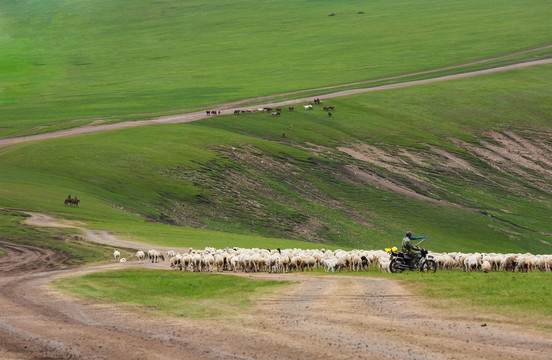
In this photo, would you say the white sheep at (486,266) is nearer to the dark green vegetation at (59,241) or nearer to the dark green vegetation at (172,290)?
the dark green vegetation at (172,290)

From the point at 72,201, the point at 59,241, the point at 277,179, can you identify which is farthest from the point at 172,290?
the point at 277,179

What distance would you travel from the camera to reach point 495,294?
1029 inches

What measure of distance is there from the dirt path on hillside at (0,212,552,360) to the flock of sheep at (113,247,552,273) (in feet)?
32.2

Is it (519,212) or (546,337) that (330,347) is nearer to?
(546,337)

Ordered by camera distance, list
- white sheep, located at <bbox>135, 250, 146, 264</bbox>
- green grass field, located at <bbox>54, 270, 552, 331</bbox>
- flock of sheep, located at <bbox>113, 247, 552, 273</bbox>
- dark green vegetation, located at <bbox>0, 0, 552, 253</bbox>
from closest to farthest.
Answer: green grass field, located at <bbox>54, 270, 552, 331</bbox>
flock of sheep, located at <bbox>113, 247, 552, 273</bbox>
white sheep, located at <bbox>135, 250, 146, 264</bbox>
dark green vegetation, located at <bbox>0, 0, 552, 253</bbox>

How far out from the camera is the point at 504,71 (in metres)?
167

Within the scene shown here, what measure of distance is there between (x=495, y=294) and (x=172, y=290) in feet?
48.2

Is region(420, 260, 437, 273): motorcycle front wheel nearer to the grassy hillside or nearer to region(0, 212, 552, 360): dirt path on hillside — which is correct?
region(0, 212, 552, 360): dirt path on hillside

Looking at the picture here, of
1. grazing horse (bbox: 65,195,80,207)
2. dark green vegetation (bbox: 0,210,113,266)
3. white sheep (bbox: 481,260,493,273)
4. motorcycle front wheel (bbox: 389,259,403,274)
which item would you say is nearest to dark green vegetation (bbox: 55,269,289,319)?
motorcycle front wheel (bbox: 389,259,403,274)

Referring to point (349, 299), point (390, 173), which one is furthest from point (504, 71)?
point (349, 299)

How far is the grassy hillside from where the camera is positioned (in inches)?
2948

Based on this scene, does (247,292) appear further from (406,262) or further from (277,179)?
(277,179)

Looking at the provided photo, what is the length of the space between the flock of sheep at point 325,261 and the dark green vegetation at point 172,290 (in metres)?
3.83

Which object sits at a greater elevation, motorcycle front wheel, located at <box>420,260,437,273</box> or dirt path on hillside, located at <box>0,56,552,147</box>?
dirt path on hillside, located at <box>0,56,552,147</box>
